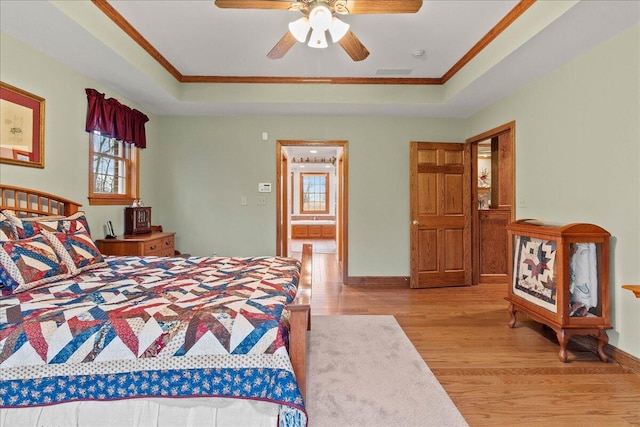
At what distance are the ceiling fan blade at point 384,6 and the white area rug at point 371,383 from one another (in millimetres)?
2406

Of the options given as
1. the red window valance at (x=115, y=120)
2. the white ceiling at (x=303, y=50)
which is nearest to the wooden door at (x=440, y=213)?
the white ceiling at (x=303, y=50)

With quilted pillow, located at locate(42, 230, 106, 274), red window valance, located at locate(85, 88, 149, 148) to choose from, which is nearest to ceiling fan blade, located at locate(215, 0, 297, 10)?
quilted pillow, located at locate(42, 230, 106, 274)

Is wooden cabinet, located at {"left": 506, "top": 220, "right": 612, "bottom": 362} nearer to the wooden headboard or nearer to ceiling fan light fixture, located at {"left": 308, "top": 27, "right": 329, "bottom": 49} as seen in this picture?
ceiling fan light fixture, located at {"left": 308, "top": 27, "right": 329, "bottom": 49}

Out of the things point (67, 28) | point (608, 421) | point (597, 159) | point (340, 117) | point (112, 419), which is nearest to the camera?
point (112, 419)

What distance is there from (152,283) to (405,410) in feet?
5.52

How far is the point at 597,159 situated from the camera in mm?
2645

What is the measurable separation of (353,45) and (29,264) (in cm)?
257

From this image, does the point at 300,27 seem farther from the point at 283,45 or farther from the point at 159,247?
the point at 159,247

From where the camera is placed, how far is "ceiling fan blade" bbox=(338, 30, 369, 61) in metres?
2.43

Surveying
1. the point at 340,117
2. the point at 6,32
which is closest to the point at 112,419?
the point at 6,32

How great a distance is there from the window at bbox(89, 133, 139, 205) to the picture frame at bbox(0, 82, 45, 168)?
66cm

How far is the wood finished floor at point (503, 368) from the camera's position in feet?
6.25

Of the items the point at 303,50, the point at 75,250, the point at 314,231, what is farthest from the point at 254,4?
the point at 314,231

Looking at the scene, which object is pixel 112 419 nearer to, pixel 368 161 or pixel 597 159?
pixel 597 159
